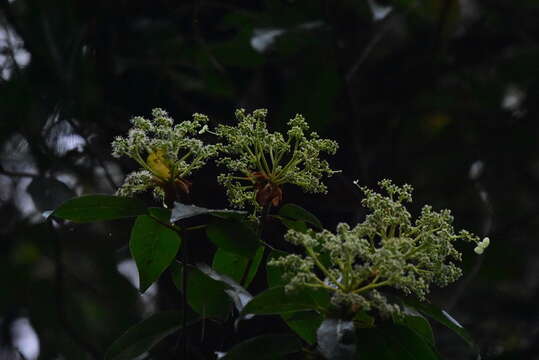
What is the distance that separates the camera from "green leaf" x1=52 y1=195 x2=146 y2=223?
837 millimetres

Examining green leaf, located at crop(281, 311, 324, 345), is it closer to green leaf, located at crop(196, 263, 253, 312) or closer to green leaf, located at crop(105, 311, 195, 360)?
green leaf, located at crop(196, 263, 253, 312)

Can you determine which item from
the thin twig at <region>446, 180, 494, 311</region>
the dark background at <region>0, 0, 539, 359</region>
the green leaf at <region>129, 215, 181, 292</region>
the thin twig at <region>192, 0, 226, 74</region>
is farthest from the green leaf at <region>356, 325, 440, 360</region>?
the thin twig at <region>192, 0, 226, 74</region>

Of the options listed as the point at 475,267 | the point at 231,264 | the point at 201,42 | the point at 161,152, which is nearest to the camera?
the point at 161,152

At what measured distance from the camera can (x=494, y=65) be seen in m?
2.69

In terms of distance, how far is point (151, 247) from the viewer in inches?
35.3

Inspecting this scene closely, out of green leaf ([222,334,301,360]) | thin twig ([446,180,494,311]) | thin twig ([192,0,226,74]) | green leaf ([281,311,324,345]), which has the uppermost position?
green leaf ([222,334,301,360])

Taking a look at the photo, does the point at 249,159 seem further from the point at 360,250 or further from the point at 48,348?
the point at 48,348

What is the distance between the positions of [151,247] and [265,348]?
200 millimetres

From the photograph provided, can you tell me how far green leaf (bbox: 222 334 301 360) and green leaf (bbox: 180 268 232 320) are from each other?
86 mm

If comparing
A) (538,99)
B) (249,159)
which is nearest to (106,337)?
(249,159)

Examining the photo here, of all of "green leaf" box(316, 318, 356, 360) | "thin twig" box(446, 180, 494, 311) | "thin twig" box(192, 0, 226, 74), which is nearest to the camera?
"green leaf" box(316, 318, 356, 360)

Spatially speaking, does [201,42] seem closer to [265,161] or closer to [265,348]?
[265,161]

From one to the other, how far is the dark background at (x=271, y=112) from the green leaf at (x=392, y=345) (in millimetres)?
475

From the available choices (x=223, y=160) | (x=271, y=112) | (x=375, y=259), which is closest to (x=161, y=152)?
(x=223, y=160)
